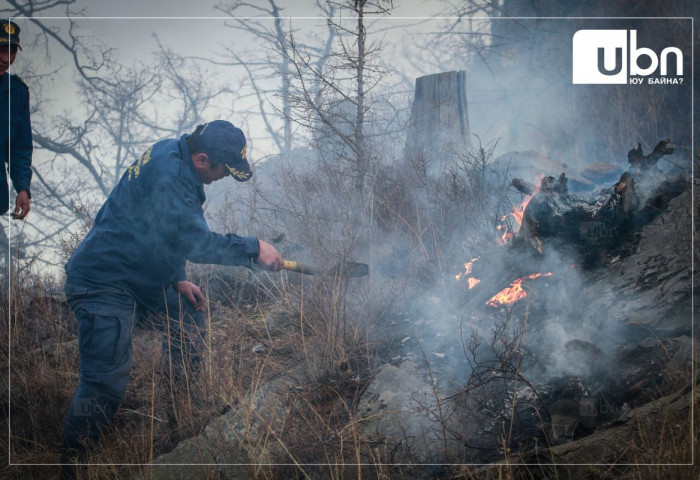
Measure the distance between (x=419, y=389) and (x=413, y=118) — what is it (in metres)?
3.39

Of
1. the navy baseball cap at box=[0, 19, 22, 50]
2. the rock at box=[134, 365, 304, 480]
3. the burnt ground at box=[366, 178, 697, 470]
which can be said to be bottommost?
the rock at box=[134, 365, 304, 480]

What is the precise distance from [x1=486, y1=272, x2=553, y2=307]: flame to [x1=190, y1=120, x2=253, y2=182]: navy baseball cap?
2.14 m

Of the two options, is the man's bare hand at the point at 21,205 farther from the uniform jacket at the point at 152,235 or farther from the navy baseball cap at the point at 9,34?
the navy baseball cap at the point at 9,34

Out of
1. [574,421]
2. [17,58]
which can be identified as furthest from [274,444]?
[17,58]

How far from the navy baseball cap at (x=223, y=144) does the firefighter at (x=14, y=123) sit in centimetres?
128

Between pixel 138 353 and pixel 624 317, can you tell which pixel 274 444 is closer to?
pixel 138 353

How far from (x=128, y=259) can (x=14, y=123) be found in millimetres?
1398

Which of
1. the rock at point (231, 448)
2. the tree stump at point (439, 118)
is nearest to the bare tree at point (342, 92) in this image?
the tree stump at point (439, 118)

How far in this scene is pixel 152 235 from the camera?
9.23 ft

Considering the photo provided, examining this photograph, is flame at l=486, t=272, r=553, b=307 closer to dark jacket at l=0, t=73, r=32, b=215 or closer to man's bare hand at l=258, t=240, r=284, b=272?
man's bare hand at l=258, t=240, r=284, b=272

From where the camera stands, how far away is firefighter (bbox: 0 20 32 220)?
10.4 feet

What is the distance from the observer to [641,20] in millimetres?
3254

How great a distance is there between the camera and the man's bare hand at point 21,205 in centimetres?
314

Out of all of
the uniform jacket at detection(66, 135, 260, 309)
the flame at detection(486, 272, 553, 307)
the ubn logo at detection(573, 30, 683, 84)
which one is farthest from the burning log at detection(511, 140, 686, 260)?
the uniform jacket at detection(66, 135, 260, 309)
